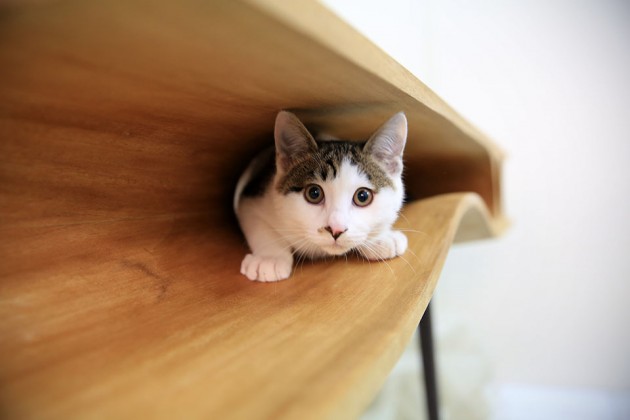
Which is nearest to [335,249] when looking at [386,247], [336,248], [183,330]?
[336,248]

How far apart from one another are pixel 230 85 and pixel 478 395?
1862 millimetres

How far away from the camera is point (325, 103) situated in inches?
26.3

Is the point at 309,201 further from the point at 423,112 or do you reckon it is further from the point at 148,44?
the point at 148,44

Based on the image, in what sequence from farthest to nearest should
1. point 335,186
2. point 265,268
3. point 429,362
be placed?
1. point 429,362
2. point 335,186
3. point 265,268

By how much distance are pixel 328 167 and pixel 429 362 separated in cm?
Answer: 75

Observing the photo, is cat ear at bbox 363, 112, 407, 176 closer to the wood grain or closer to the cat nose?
the wood grain

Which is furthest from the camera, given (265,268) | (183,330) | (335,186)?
(335,186)

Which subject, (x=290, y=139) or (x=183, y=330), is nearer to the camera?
(x=183, y=330)

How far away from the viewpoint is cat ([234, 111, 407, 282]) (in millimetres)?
757

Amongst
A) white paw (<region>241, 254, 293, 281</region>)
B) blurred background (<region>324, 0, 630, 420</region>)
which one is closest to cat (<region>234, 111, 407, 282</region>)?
white paw (<region>241, 254, 293, 281</region>)

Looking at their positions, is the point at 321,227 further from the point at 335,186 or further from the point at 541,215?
the point at 541,215

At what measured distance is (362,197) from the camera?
2.76 ft

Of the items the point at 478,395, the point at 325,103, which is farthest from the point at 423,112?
the point at 478,395

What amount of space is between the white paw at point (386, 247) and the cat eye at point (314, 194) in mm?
150
